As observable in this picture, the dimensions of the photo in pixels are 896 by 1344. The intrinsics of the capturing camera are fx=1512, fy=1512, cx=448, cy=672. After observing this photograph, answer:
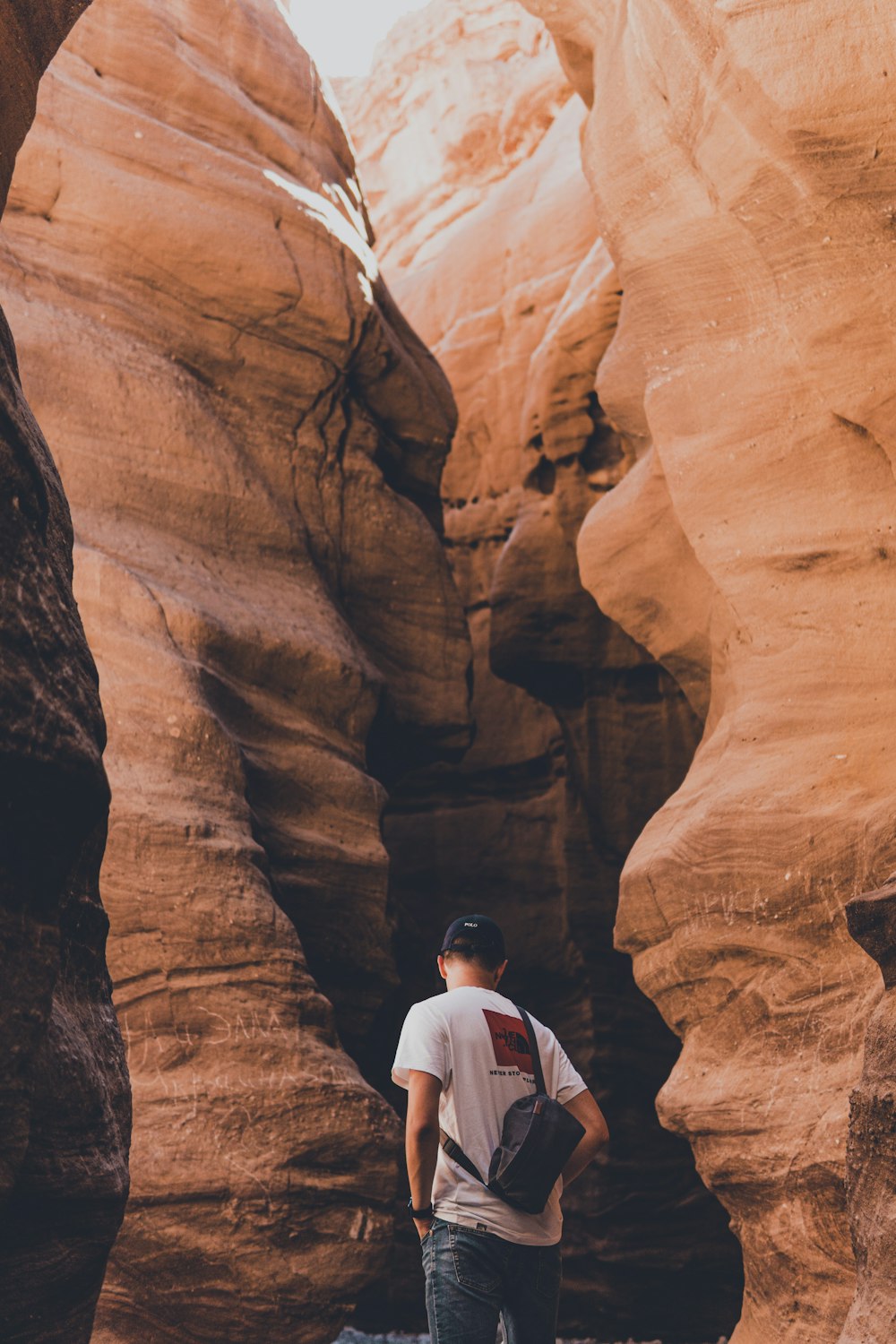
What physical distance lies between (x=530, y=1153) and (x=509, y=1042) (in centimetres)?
32

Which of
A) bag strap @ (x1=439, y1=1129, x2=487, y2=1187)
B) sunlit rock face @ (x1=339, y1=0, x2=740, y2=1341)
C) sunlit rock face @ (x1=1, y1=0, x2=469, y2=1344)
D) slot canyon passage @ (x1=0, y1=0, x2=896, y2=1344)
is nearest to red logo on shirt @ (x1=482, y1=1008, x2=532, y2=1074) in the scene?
bag strap @ (x1=439, y1=1129, x2=487, y2=1187)

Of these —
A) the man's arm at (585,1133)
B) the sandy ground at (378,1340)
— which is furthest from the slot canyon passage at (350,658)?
the sandy ground at (378,1340)

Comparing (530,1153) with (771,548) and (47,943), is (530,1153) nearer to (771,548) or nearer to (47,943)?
(47,943)

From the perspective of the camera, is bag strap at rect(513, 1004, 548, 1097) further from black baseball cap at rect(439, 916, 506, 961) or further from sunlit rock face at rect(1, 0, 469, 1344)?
sunlit rock face at rect(1, 0, 469, 1344)

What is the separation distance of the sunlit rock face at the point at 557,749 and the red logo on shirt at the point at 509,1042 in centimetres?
Answer: 645

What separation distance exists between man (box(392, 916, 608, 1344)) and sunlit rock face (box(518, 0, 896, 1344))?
269 centimetres

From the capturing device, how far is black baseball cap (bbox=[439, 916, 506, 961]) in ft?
13.4

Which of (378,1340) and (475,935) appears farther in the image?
(378,1340)

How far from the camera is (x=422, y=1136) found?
3684mm

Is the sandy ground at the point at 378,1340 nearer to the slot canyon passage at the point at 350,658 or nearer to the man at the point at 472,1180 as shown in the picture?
the slot canyon passage at the point at 350,658

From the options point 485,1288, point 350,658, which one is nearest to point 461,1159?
point 485,1288

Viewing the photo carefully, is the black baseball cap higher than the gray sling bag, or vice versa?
the black baseball cap

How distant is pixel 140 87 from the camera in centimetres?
947

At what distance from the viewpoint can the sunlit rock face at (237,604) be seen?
6453 millimetres
